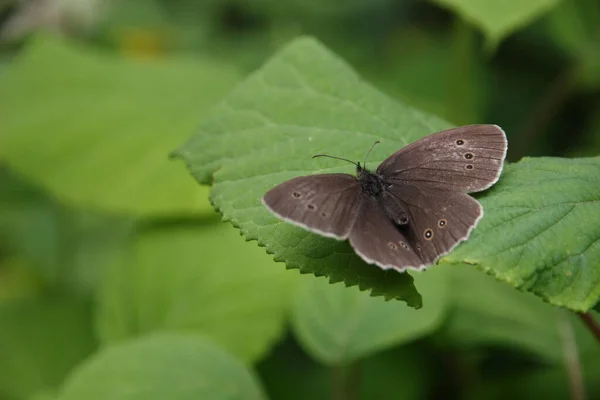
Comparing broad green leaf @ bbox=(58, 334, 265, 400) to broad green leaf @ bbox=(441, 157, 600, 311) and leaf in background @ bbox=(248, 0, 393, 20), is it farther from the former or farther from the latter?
leaf in background @ bbox=(248, 0, 393, 20)

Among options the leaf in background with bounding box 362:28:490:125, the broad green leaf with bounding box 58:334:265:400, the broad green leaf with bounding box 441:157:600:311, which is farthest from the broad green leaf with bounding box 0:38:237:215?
the broad green leaf with bounding box 441:157:600:311

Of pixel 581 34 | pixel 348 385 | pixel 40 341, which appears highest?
pixel 581 34

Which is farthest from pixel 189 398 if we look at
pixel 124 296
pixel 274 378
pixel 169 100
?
pixel 169 100

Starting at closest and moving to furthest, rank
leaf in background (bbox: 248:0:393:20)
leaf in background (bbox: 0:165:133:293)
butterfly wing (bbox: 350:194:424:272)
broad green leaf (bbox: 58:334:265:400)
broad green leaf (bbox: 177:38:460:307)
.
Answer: butterfly wing (bbox: 350:194:424:272) → broad green leaf (bbox: 177:38:460:307) → broad green leaf (bbox: 58:334:265:400) → leaf in background (bbox: 0:165:133:293) → leaf in background (bbox: 248:0:393:20)

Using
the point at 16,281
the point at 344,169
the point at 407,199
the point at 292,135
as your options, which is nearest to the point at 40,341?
the point at 16,281

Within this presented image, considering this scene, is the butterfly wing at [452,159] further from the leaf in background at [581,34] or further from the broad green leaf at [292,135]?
the leaf in background at [581,34]

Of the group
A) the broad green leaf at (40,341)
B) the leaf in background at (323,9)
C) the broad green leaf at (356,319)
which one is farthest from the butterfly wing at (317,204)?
the leaf in background at (323,9)

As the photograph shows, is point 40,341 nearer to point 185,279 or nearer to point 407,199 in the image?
point 185,279
